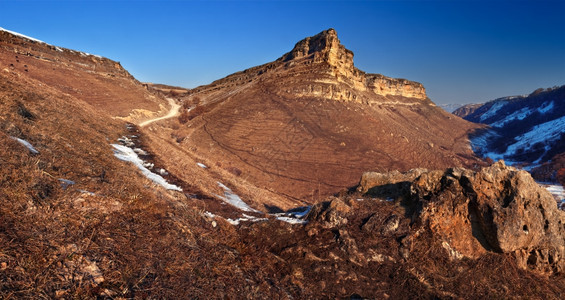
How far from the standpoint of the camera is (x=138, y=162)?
11.8 m

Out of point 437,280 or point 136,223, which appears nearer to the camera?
point 136,223

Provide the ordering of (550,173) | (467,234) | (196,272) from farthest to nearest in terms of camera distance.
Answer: (550,173) < (467,234) < (196,272)

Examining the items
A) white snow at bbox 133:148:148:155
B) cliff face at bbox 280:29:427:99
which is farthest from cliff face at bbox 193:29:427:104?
white snow at bbox 133:148:148:155

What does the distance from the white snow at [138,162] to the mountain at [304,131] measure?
800cm

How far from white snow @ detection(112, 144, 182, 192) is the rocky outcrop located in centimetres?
858

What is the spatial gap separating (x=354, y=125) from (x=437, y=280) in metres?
35.2

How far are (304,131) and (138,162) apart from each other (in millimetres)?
26438

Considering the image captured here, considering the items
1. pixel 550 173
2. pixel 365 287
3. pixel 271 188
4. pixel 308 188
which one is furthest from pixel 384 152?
pixel 365 287

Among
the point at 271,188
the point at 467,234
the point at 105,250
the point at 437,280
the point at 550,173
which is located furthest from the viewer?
the point at 550,173

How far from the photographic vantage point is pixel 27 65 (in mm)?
33094

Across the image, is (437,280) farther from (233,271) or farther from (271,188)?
(271,188)

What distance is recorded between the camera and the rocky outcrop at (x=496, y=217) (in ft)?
20.5

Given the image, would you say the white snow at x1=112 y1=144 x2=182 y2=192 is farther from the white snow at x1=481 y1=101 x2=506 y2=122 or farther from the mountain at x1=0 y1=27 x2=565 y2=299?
the white snow at x1=481 y1=101 x2=506 y2=122

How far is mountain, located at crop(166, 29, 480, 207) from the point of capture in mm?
27609
